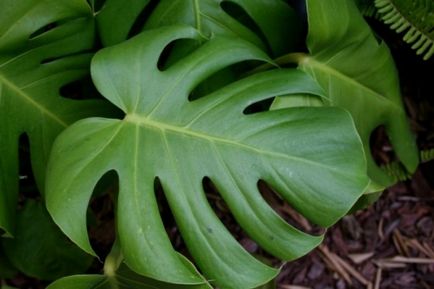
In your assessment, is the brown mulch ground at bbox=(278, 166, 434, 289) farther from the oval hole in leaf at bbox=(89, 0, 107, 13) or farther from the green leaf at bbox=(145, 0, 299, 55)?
the oval hole in leaf at bbox=(89, 0, 107, 13)

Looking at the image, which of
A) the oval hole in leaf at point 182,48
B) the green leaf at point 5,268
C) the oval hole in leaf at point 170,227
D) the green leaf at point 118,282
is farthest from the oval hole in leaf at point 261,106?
the green leaf at point 5,268

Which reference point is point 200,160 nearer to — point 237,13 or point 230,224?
point 237,13

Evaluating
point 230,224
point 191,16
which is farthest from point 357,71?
point 230,224

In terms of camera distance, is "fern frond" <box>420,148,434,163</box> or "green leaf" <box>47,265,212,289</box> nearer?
"green leaf" <box>47,265,212,289</box>

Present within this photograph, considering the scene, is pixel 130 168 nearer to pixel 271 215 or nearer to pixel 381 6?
pixel 271 215

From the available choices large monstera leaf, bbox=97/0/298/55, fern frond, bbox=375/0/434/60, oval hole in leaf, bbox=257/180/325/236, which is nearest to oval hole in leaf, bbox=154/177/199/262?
oval hole in leaf, bbox=257/180/325/236

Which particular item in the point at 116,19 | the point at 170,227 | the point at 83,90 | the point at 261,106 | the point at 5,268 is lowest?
the point at 170,227

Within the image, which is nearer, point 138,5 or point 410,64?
point 138,5

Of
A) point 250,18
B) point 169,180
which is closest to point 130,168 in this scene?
point 169,180
